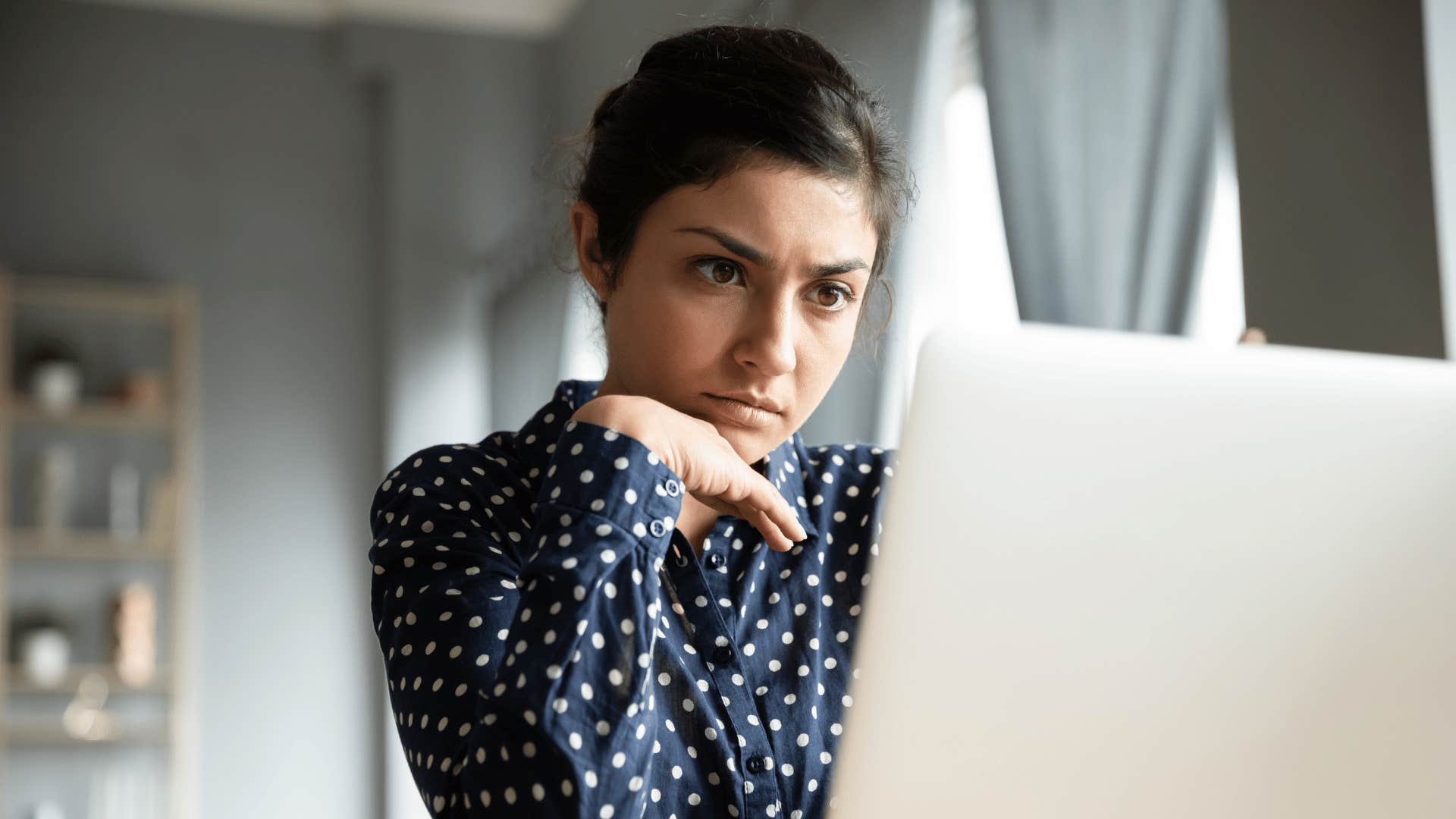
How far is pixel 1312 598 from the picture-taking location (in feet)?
1.44

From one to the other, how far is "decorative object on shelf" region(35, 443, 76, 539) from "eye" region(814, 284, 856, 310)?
160 inches

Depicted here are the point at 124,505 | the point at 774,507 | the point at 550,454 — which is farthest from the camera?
the point at 124,505

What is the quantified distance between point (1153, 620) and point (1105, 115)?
61.8 inches

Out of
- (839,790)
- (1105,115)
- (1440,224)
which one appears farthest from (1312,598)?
(1105,115)

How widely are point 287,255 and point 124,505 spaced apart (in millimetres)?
1050

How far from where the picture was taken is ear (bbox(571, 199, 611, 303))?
1.08 metres

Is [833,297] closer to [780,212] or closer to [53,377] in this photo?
[780,212]

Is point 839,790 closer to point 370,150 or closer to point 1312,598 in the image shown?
point 1312,598

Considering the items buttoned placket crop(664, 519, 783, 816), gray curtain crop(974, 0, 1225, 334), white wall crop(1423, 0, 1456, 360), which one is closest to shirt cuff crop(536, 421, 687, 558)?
buttoned placket crop(664, 519, 783, 816)

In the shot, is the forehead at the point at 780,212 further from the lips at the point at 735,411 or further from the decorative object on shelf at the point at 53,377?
the decorative object on shelf at the point at 53,377

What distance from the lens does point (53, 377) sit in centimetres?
433

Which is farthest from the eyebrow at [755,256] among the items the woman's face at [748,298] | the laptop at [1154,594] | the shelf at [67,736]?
the shelf at [67,736]

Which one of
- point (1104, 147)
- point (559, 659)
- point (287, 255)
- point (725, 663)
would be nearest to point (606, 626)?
point (559, 659)

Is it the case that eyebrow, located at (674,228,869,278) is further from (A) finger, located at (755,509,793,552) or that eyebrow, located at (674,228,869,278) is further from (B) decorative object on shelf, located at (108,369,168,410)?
(B) decorative object on shelf, located at (108,369,168,410)
